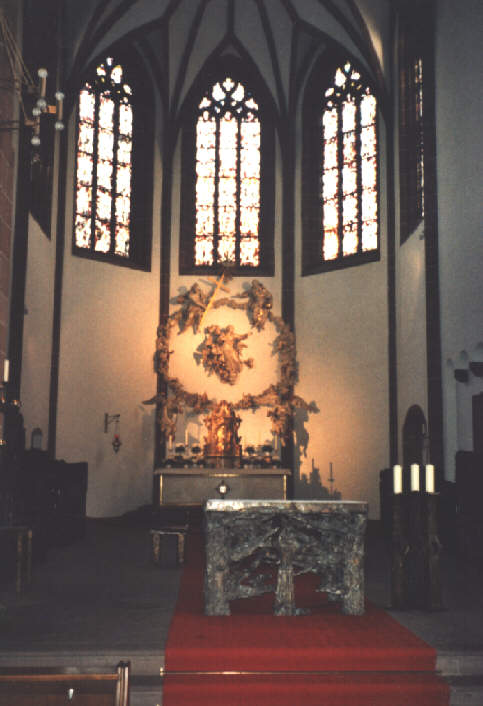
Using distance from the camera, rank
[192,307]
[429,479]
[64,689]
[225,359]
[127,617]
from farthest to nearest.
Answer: [192,307]
[225,359]
[429,479]
[127,617]
[64,689]

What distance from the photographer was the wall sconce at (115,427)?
15.1 meters

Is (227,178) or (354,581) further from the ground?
(227,178)

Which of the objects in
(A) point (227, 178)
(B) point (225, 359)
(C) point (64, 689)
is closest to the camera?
(C) point (64, 689)

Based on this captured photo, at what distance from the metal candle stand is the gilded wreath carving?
8.96 metres

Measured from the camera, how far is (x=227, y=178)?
1734 cm

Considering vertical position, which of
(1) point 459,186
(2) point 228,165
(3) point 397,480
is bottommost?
(3) point 397,480

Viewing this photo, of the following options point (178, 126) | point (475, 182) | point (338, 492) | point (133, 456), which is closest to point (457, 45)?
point (475, 182)

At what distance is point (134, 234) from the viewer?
54.3 ft

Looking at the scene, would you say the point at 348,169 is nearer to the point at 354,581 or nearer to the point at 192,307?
the point at 192,307

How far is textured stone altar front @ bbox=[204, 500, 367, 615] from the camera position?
646 cm

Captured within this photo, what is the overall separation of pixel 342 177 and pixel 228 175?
2621 millimetres

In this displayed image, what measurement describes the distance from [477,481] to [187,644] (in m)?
5.60

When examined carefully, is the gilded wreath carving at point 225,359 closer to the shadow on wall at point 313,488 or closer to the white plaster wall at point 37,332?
the shadow on wall at point 313,488

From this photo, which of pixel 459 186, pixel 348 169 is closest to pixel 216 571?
pixel 459 186
